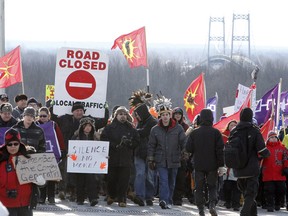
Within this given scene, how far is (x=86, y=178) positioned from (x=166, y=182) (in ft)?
4.34

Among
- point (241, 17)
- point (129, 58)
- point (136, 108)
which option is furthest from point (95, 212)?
point (241, 17)

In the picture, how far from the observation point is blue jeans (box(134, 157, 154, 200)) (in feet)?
58.2

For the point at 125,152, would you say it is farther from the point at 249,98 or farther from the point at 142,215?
the point at 249,98

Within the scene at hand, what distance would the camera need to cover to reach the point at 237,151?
14.4 metres

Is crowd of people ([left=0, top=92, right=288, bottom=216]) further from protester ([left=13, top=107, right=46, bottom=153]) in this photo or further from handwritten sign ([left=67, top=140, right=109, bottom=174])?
handwritten sign ([left=67, top=140, right=109, bottom=174])

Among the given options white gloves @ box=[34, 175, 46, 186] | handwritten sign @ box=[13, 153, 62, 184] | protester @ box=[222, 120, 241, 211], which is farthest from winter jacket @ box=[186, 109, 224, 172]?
white gloves @ box=[34, 175, 46, 186]

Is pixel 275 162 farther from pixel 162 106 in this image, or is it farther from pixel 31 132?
pixel 31 132

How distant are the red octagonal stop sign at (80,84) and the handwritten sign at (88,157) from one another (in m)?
1.32

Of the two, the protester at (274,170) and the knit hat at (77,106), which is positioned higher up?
the knit hat at (77,106)

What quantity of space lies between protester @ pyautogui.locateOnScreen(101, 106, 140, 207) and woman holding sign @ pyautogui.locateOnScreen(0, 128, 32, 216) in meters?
5.94

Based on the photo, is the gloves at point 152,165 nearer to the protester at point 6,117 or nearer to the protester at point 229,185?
the protester at point 229,185

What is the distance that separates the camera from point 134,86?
97938 mm

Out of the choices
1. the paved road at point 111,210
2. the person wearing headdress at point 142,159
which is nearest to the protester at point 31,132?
the paved road at point 111,210

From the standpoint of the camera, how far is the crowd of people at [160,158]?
14898 mm
